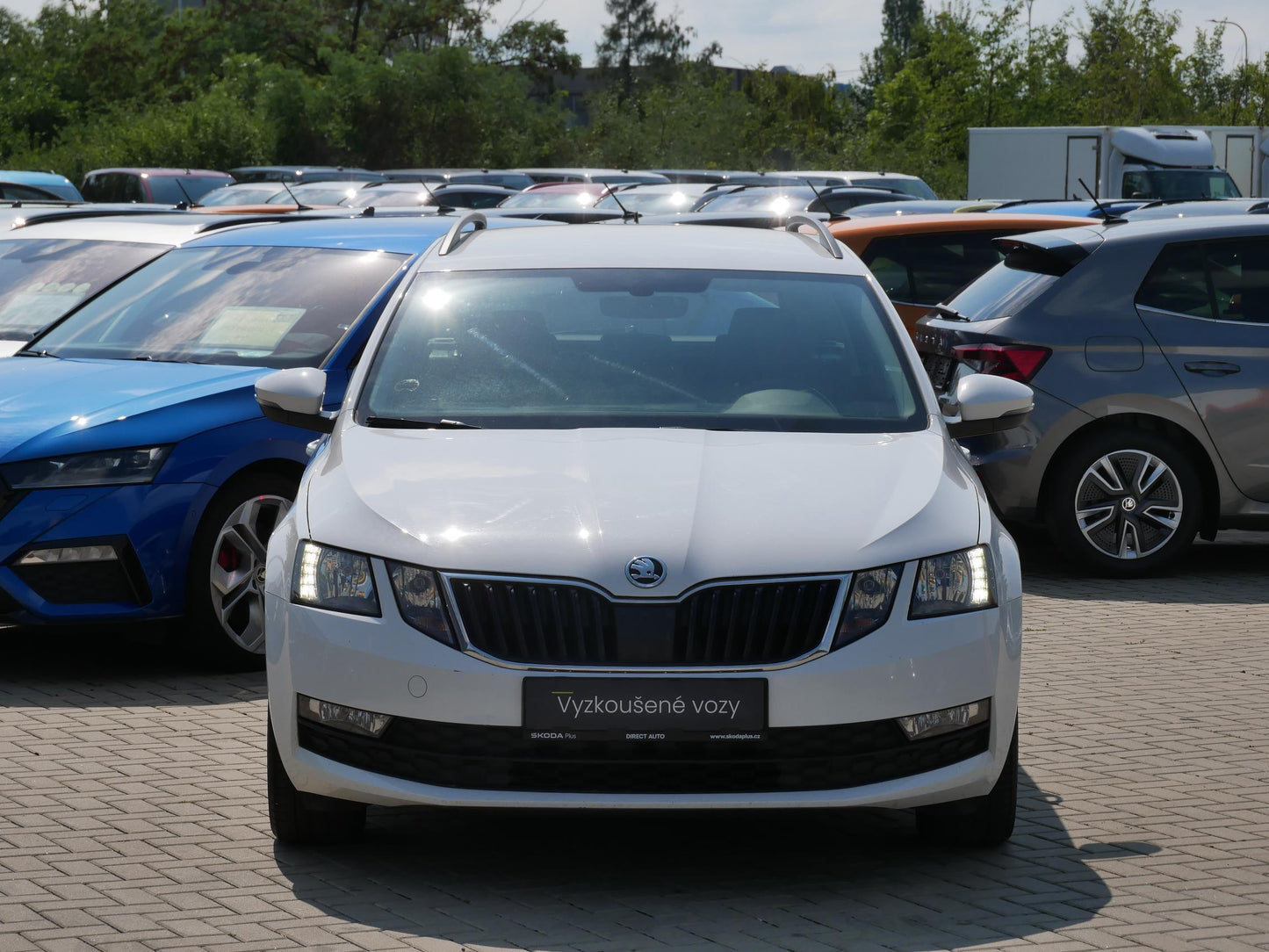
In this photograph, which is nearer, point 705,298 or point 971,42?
point 705,298

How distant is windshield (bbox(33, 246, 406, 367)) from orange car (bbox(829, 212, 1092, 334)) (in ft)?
15.3

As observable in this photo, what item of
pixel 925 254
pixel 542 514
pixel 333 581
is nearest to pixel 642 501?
pixel 542 514

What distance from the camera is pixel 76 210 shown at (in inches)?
492

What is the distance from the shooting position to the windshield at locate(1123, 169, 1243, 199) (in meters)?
30.3

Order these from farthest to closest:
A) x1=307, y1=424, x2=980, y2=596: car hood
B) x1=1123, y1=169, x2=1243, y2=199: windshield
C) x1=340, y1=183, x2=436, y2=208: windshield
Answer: x1=1123, y1=169, x2=1243, y2=199: windshield → x1=340, y1=183, x2=436, y2=208: windshield → x1=307, y1=424, x2=980, y2=596: car hood

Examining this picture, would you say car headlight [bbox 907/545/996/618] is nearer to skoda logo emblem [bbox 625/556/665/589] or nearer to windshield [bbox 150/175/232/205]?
skoda logo emblem [bbox 625/556/665/589]

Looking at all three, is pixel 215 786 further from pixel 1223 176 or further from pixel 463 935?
pixel 1223 176

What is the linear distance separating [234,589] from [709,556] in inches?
120

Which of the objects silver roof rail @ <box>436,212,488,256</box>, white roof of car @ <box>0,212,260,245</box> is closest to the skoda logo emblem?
silver roof rail @ <box>436,212,488,256</box>

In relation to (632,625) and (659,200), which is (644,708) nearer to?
(632,625)

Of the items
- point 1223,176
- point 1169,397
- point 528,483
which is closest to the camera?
point 528,483

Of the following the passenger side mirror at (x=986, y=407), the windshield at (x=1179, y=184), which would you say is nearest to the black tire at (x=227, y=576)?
the passenger side mirror at (x=986, y=407)

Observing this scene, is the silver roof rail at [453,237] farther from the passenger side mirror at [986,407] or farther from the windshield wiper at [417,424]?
the passenger side mirror at [986,407]

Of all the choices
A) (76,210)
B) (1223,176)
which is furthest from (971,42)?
(76,210)
